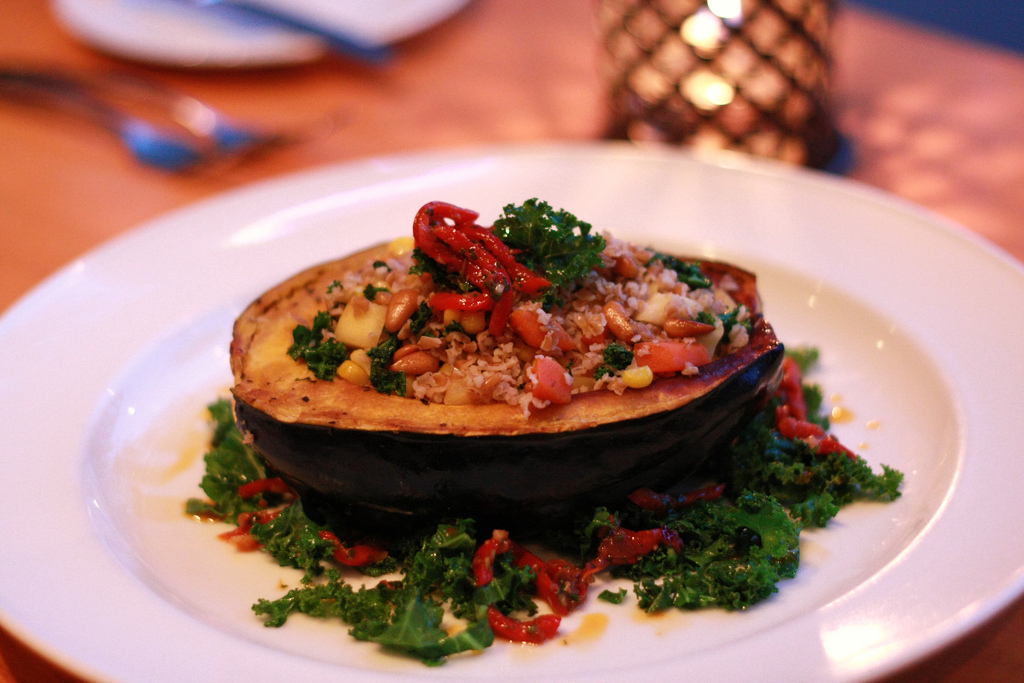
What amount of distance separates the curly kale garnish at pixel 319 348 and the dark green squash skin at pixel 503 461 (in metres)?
0.24

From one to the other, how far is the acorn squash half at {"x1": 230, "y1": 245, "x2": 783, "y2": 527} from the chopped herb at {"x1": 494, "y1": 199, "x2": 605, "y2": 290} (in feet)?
1.32

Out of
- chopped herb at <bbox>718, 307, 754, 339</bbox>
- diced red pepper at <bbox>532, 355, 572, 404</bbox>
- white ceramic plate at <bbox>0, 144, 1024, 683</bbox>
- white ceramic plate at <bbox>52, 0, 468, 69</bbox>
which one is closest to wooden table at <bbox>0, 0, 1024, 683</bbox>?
white ceramic plate at <bbox>52, 0, 468, 69</bbox>

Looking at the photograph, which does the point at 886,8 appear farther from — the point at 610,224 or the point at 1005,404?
the point at 1005,404

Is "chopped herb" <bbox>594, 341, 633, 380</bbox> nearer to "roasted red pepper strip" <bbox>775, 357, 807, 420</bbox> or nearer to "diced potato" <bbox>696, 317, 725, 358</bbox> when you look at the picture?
"diced potato" <bbox>696, 317, 725, 358</bbox>

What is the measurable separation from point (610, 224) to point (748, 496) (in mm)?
1708

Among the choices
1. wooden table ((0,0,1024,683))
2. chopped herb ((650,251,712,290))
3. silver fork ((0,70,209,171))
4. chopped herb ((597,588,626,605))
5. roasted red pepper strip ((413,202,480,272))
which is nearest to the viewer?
chopped herb ((597,588,626,605))

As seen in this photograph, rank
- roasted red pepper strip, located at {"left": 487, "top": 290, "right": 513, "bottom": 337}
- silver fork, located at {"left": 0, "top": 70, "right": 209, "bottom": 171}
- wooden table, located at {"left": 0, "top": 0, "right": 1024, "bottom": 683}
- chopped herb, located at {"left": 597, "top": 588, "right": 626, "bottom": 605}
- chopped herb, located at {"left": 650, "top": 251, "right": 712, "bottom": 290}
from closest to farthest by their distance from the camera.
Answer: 1. chopped herb, located at {"left": 597, "top": 588, "right": 626, "bottom": 605}
2. roasted red pepper strip, located at {"left": 487, "top": 290, "right": 513, "bottom": 337}
3. chopped herb, located at {"left": 650, "top": 251, "right": 712, "bottom": 290}
4. wooden table, located at {"left": 0, "top": 0, "right": 1024, "bottom": 683}
5. silver fork, located at {"left": 0, "top": 70, "right": 209, "bottom": 171}

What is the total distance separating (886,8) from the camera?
30.7 ft

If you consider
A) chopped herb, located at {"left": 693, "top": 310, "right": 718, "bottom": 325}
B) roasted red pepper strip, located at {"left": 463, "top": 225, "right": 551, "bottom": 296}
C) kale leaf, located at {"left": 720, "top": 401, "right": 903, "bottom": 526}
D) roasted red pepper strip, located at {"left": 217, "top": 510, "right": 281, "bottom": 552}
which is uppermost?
roasted red pepper strip, located at {"left": 463, "top": 225, "right": 551, "bottom": 296}

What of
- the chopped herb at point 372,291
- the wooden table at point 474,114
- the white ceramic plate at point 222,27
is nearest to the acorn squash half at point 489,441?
the chopped herb at point 372,291

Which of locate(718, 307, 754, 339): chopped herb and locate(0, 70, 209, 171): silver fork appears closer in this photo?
locate(718, 307, 754, 339): chopped herb

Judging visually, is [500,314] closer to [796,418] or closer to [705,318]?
[705,318]

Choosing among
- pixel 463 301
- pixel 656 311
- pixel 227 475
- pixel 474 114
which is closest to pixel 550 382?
pixel 463 301

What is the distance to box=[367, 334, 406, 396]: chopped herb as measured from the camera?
2.61 m
